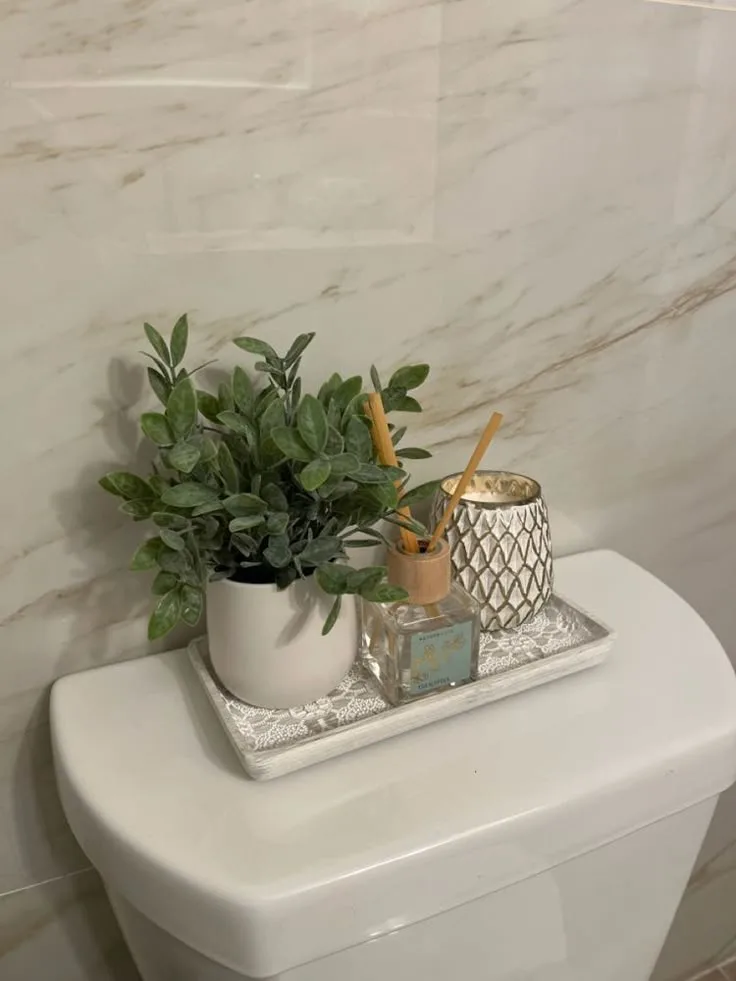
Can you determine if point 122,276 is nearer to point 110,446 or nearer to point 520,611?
point 110,446

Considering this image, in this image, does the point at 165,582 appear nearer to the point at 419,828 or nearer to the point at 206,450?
the point at 206,450

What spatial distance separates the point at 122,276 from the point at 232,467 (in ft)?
0.50

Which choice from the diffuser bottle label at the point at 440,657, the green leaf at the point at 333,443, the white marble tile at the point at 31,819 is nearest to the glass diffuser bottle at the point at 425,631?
the diffuser bottle label at the point at 440,657

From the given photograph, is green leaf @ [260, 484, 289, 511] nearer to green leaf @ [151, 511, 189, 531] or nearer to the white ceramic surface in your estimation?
green leaf @ [151, 511, 189, 531]

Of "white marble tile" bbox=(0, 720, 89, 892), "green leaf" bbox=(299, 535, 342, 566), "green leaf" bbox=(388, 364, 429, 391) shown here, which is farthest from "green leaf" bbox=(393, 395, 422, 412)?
"white marble tile" bbox=(0, 720, 89, 892)

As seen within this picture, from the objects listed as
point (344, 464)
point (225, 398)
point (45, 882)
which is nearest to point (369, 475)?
point (344, 464)

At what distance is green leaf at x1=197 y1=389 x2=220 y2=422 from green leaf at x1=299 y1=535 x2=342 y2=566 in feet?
0.36

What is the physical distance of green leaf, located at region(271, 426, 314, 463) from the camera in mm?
467

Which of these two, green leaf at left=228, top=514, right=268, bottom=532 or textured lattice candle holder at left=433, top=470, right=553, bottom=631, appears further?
textured lattice candle holder at left=433, top=470, right=553, bottom=631

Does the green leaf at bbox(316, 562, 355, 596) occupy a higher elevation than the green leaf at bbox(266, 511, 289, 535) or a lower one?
lower

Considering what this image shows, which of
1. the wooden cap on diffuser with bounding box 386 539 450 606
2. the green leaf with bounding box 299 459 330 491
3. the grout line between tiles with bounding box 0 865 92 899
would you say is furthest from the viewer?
the grout line between tiles with bounding box 0 865 92 899

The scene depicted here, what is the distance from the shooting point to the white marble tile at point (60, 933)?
0.67 meters

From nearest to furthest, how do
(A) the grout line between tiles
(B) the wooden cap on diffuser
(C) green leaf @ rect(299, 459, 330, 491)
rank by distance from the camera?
(C) green leaf @ rect(299, 459, 330, 491)
(B) the wooden cap on diffuser
(A) the grout line between tiles

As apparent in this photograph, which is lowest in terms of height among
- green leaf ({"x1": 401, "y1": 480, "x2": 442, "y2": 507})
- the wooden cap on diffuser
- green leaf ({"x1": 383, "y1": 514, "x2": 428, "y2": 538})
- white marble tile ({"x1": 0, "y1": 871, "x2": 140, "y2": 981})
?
white marble tile ({"x1": 0, "y1": 871, "x2": 140, "y2": 981})
